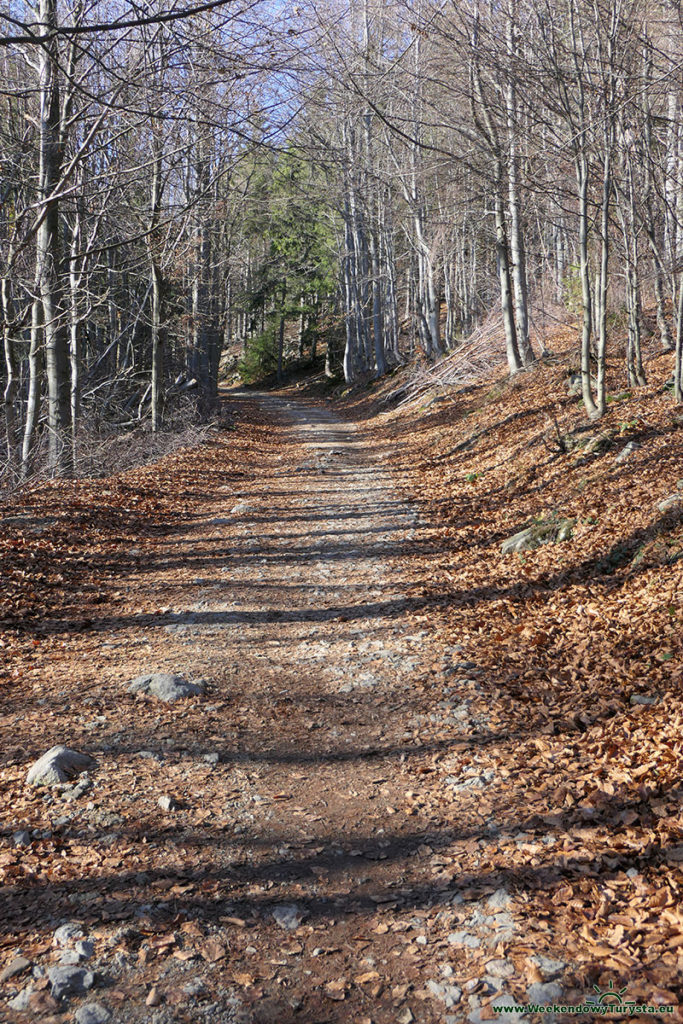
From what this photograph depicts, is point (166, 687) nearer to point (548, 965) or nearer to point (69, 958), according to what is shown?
point (69, 958)

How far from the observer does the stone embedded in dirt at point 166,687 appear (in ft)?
16.7

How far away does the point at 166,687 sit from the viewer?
513cm

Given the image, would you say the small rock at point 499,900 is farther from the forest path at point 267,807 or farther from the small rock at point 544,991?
the small rock at point 544,991

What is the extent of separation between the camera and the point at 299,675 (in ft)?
18.0

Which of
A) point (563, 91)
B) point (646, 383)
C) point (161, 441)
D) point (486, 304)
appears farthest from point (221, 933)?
point (486, 304)

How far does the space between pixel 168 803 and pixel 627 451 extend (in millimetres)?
7621

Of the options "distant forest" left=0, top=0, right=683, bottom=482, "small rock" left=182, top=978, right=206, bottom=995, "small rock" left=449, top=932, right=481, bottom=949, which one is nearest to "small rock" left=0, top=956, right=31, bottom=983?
"small rock" left=182, top=978, right=206, bottom=995

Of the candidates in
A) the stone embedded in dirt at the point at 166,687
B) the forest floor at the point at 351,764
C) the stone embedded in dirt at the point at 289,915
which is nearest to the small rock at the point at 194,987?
the forest floor at the point at 351,764

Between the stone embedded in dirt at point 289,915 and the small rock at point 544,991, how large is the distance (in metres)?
0.95

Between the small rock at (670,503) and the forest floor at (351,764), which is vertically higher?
the small rock at (670,503)

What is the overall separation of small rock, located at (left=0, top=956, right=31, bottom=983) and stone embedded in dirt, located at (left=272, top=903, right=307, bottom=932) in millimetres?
968

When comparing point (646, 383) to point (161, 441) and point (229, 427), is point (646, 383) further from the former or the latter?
point (229, 427)

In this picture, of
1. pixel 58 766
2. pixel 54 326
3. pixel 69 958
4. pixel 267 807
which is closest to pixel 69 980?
pixel 69 958

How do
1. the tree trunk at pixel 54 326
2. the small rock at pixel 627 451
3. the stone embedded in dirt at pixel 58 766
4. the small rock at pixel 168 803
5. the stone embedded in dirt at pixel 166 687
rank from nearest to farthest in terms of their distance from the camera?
1. the small rock at pixel 168 803
2. the stone embedded in dirt at pixel 58 766
3. the stone embedded in dirt at pixel 166 687
4. the small rock at pixel 627 451
5. the tree trunk at pixel 54 326
